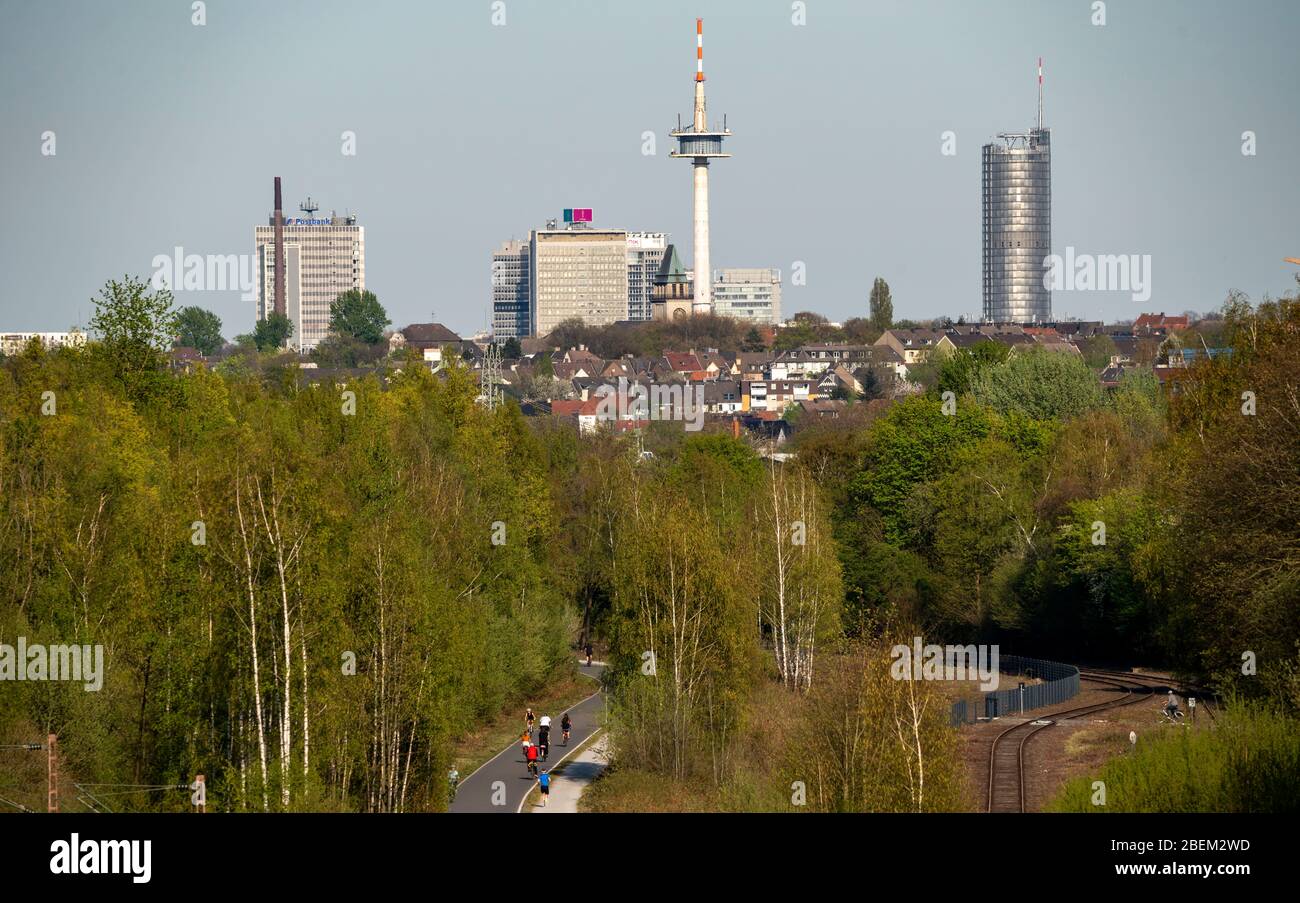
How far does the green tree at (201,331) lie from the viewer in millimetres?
191375

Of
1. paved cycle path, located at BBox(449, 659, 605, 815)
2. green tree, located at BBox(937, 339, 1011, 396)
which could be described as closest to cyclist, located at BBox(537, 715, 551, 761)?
paved cycle path, located at BBox(449, 659, 605, 815)

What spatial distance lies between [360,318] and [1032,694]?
15029cm

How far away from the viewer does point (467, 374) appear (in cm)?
5394

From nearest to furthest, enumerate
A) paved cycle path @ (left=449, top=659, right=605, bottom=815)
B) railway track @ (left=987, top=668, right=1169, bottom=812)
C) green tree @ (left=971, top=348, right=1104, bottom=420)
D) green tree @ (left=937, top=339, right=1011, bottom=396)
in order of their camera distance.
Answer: railway track @ (left=987, top=668, right=1169, bottom=812) → paved cycle path @ (left=449, top=659, right=605, bottom=815) → green tree @ (left=971, top=348, right=1104, bottom=420) → green tree @ (left=937, top=339, right=1011, bottom=396)

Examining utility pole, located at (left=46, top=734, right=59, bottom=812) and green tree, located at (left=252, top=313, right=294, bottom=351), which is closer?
utility pole, located at (left=46, top=734, right=59, bottom=812)

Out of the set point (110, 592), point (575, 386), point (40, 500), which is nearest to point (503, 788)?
point (110, 592)

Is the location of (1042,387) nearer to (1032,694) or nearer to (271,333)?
(1032,694)

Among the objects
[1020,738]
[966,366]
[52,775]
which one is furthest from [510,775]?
[966,366]

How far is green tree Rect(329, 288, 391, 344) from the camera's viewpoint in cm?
18350

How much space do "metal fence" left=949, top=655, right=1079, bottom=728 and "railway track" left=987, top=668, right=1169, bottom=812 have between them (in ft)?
2.79

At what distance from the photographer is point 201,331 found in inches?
7594

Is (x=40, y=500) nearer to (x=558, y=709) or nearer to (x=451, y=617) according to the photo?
(x=451, y=617)

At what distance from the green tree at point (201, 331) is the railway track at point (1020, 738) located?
157153 millimetres

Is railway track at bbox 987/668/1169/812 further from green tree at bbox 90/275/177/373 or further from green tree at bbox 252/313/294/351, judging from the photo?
green tree at bbox 252/313/294/351
